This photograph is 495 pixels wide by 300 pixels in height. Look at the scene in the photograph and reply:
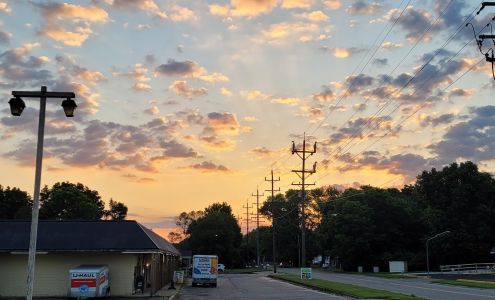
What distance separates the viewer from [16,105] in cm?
1416

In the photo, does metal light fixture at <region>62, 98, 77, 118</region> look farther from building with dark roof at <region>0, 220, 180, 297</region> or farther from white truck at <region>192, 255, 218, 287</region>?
white truck at <region>192, 255, 218, 287</region>

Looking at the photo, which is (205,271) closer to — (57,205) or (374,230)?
(374,230)

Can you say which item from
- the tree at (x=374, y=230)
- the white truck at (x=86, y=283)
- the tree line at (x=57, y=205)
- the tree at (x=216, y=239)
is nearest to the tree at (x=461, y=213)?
the tree at (x=374, y=230)

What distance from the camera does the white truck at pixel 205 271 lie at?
166 feet

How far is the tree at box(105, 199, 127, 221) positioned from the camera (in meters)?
169

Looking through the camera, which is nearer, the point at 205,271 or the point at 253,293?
the point at 253,293

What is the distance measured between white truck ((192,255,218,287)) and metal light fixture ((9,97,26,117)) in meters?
38.2

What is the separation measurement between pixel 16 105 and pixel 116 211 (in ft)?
528

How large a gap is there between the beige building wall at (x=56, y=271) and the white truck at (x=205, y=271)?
17106 mm

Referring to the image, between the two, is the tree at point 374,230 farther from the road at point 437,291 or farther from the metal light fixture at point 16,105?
the metal light fixture at point 16,105

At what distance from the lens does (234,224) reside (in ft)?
468

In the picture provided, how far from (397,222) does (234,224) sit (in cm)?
4853

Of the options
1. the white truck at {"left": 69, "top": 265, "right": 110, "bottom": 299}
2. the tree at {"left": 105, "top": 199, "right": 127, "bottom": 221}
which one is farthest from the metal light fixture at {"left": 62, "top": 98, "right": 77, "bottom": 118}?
the tree at {"left": 105, "top": 199, "right": 127, "bottom": 221}

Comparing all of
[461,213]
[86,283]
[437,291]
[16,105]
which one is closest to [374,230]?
[461,213]
